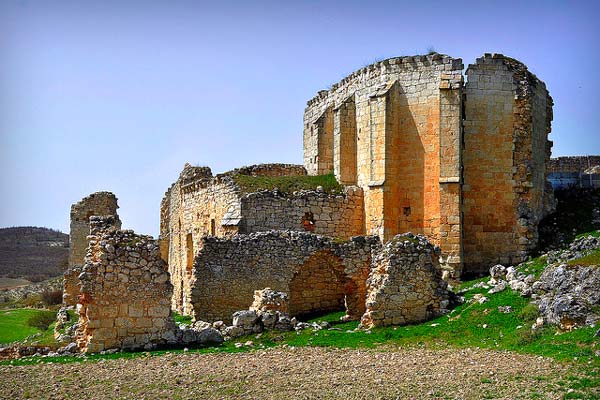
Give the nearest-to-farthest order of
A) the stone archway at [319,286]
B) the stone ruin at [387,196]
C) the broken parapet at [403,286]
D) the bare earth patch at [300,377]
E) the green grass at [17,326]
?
the bare earth patch at [300,377], the broken parapet at [403,286], the stone ruin at [387,196], the stone archway at [319,286], the green grass at [17,326]

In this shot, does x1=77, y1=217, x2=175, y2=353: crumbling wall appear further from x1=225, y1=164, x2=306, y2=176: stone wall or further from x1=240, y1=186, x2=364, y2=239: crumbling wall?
x1=225, y1=164, x2=306, y2=176: stone wall

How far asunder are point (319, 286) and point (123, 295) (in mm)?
7214

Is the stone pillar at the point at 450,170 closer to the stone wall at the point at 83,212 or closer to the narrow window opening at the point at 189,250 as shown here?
the narrow window opening at the point at 189,250

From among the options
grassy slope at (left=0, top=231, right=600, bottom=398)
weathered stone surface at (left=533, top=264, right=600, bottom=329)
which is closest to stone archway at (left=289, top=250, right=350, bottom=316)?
grassy slope at (left=0, top=231, right=600, bottom=398)

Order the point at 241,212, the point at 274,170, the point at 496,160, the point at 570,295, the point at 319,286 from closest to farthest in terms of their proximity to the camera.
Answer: the point at 570,295 < the point at 319,286 < the point at 241,212 < the point at 496,160 < the point at 274,170

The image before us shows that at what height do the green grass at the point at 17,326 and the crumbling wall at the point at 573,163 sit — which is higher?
the crumbling wall at the point at 573,163

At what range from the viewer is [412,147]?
24109 mm

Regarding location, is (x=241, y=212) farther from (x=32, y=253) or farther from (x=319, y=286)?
(x=32, y=253)

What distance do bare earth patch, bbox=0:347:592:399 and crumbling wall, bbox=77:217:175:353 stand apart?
3.61 ft

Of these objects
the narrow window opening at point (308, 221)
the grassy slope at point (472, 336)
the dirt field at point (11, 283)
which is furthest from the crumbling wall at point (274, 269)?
the dirt field at point (11, 283)

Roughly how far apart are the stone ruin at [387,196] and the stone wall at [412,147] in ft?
0.12

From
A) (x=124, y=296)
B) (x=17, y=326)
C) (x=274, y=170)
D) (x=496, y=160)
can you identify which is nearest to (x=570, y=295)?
(x=124, y=296)

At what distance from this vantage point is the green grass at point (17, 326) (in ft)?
76.6

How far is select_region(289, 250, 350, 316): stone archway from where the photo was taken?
1889cm
